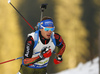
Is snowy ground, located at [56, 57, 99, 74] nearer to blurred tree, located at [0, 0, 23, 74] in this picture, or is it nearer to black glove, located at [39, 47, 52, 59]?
blurred tree, located at [0, 0, 23, 74]

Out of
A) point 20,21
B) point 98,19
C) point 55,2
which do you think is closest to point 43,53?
point 20,21

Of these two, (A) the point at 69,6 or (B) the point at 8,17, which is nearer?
(B) the point at 8,17

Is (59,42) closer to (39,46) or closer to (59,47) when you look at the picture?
(59,47)

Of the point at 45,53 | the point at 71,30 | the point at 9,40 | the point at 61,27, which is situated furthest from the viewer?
the point at 71,30

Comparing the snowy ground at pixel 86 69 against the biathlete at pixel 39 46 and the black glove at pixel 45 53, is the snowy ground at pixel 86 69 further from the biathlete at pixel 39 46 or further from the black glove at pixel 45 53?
the black glove at pixel 45 53

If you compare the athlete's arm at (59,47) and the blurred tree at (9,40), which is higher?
the blurred tree at (9,40)

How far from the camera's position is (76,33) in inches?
301

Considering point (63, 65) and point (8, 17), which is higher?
point (8, 17)

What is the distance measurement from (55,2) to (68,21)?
906mm

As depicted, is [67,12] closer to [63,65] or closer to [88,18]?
[88,18]

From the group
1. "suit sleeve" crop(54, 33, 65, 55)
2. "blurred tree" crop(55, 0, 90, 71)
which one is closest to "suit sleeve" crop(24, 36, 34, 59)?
"suit sleeve" crop(54, 33, 65, 55)

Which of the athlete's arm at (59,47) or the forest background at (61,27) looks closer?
the athlete's arm at (59,47)

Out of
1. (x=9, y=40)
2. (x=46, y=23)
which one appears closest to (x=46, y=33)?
(x=46, y=23)

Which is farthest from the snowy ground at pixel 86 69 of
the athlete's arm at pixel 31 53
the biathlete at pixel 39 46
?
the athlete's arm at pixel 31 53
